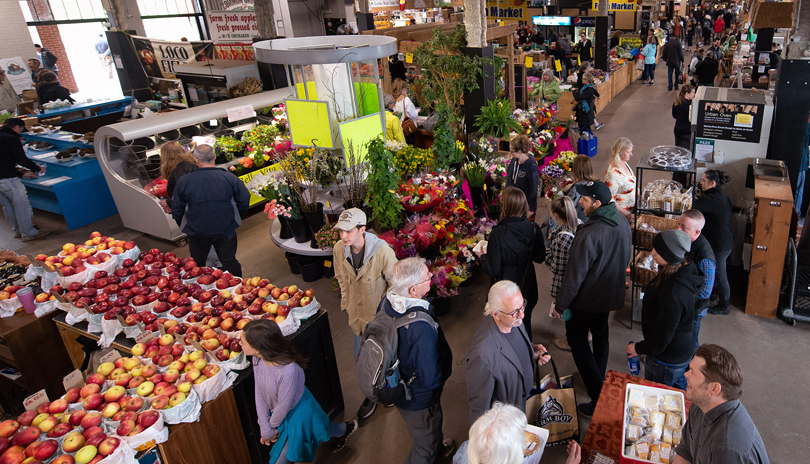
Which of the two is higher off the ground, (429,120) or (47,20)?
(47,20)

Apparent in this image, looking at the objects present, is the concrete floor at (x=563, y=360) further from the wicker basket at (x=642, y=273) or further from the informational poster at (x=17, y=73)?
the informational poster at (x=17, y=73)

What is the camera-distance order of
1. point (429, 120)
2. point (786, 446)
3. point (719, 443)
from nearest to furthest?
point (719, 443) → point (786, 446) → point (429, 120)

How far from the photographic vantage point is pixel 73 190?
25.6 ft

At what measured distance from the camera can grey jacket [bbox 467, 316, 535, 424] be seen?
8.45 ft

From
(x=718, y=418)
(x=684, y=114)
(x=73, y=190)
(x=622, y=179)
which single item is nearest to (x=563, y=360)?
(x=622, y=179)

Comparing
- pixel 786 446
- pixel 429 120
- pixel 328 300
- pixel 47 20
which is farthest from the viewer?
pixel 47 20

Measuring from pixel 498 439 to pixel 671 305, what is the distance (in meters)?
1.58

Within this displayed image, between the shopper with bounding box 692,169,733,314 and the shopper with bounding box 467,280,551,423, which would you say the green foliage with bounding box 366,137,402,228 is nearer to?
the shopper with bounding box 467,280,551,423

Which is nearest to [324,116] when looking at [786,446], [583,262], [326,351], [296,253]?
[296,253]

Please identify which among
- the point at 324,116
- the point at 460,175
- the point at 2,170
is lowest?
the point at 460,175

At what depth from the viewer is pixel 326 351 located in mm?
3648

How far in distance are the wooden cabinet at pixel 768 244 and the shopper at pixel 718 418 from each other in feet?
9.13

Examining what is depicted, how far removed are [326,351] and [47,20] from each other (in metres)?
15.0

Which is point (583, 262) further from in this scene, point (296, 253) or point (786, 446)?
point (296, 253)
